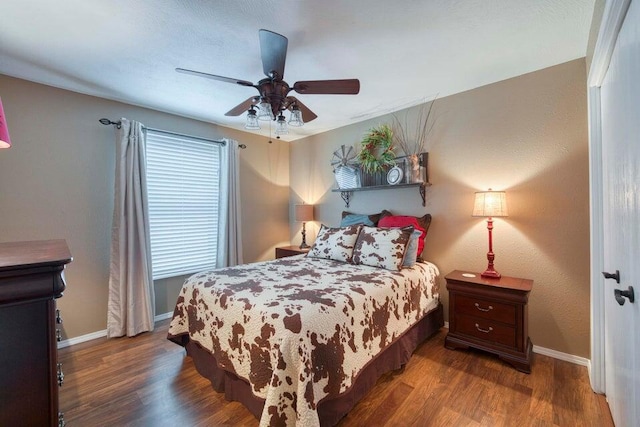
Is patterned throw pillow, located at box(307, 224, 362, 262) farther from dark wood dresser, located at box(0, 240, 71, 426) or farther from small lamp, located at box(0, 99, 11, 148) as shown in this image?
small lamp, located at box(0, 99, 11, 148)

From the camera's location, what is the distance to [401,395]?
6.03 ft

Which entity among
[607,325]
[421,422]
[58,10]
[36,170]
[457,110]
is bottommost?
[421,422]

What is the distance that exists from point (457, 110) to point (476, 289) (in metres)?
1.80

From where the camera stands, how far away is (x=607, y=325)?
1.70m

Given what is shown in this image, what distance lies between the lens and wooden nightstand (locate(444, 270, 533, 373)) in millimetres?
2092

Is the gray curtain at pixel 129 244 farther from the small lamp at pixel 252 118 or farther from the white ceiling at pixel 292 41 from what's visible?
the small lamp at pixel 252 118

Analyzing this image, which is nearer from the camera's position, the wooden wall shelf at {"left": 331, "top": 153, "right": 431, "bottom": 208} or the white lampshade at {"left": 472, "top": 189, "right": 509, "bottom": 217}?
the white lampshade at {"left": 472, "top": 189, "right": 509, "bottom": 217}

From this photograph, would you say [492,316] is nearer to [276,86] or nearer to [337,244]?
[337,244]

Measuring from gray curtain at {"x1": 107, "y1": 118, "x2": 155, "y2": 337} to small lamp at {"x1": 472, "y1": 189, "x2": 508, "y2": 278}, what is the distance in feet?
11.1

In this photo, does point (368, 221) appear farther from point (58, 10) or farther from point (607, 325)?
point (58, 10)

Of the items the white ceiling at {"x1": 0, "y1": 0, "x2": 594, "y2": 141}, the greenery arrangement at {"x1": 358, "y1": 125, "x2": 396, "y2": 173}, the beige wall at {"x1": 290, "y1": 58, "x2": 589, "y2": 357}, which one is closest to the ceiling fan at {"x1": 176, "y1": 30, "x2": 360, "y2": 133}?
the white ceiling at {"x1": 0, "y1": 0, "x2": 594, "y2": 141}

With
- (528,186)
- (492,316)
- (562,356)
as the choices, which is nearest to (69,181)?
(492,316)

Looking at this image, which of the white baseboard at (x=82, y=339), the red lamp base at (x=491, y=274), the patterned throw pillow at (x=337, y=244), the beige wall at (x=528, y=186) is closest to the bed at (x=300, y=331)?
the patterned throw pillow at (x=337, y=244)

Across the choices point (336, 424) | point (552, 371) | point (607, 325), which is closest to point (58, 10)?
point (336, 424)
